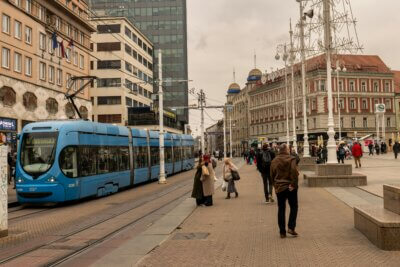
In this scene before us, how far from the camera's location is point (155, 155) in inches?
1186

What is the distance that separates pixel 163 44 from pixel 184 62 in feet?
17.5

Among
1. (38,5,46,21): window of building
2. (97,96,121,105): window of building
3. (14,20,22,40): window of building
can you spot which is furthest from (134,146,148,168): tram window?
(97,96,121,105): window of building

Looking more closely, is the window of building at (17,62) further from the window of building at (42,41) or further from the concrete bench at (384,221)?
the concrete bench at (384,221)

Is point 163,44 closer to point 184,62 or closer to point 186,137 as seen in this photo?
point 184,62

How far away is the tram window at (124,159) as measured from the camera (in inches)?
902

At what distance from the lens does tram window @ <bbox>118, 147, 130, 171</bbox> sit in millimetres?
22906

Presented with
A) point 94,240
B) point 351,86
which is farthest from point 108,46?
point 94,240

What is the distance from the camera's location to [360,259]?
6.94 metres

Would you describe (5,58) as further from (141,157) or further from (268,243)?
(268,243)

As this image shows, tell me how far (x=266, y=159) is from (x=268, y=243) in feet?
23.6

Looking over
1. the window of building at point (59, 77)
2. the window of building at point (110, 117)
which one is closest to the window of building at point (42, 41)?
the window of building at point (59, 77)

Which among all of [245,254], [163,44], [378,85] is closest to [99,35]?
[163,44]

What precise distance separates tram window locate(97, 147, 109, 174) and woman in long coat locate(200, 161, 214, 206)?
20.4ft

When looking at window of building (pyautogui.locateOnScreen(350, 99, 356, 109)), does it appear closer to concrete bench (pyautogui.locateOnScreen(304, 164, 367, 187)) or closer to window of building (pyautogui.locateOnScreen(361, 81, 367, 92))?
window of building (pyautogui.locateOnScreen(361, 81, 367, 92))
